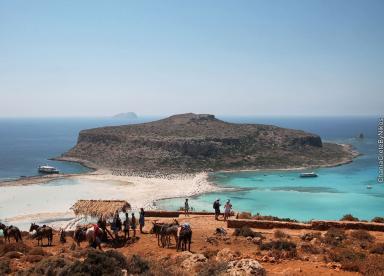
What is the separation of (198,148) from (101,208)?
60.1m

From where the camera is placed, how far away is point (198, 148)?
83750mm

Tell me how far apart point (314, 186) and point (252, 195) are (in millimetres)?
12623

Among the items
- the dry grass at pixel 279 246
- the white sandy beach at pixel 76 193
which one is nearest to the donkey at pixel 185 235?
the dry grass at pixel 279 246

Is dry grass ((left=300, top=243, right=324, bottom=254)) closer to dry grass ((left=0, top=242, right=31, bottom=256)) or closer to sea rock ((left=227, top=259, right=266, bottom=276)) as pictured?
sea rock ((left=227, top=259, right=266, bottom=276))

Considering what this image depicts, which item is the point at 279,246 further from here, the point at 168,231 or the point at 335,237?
the point at 168,231

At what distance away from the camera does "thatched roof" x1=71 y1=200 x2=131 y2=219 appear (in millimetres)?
23453

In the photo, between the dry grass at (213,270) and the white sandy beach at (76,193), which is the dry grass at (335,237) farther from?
the white sandy beach at (76,193)

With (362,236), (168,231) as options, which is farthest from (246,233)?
(362,236)

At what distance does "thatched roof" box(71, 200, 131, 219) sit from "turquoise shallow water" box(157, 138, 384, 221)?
21536mm

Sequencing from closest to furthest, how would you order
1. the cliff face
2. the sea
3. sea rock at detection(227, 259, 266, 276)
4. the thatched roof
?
sea rock at detection(227, 259, 266, 276), the thatched roof, the sea, the cliff face

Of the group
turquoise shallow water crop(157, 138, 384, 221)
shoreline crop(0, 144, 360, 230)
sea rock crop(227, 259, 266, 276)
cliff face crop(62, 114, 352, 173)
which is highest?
sea rock crop(227, 259, 266, 276)

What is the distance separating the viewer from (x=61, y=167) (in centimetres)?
8188

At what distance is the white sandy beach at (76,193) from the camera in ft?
132

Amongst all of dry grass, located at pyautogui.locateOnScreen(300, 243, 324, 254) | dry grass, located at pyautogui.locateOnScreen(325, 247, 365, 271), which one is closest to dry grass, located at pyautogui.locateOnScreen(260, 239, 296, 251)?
dry grass, located at pyautogui.locateOnScreen(300, 243, 324, 254)
